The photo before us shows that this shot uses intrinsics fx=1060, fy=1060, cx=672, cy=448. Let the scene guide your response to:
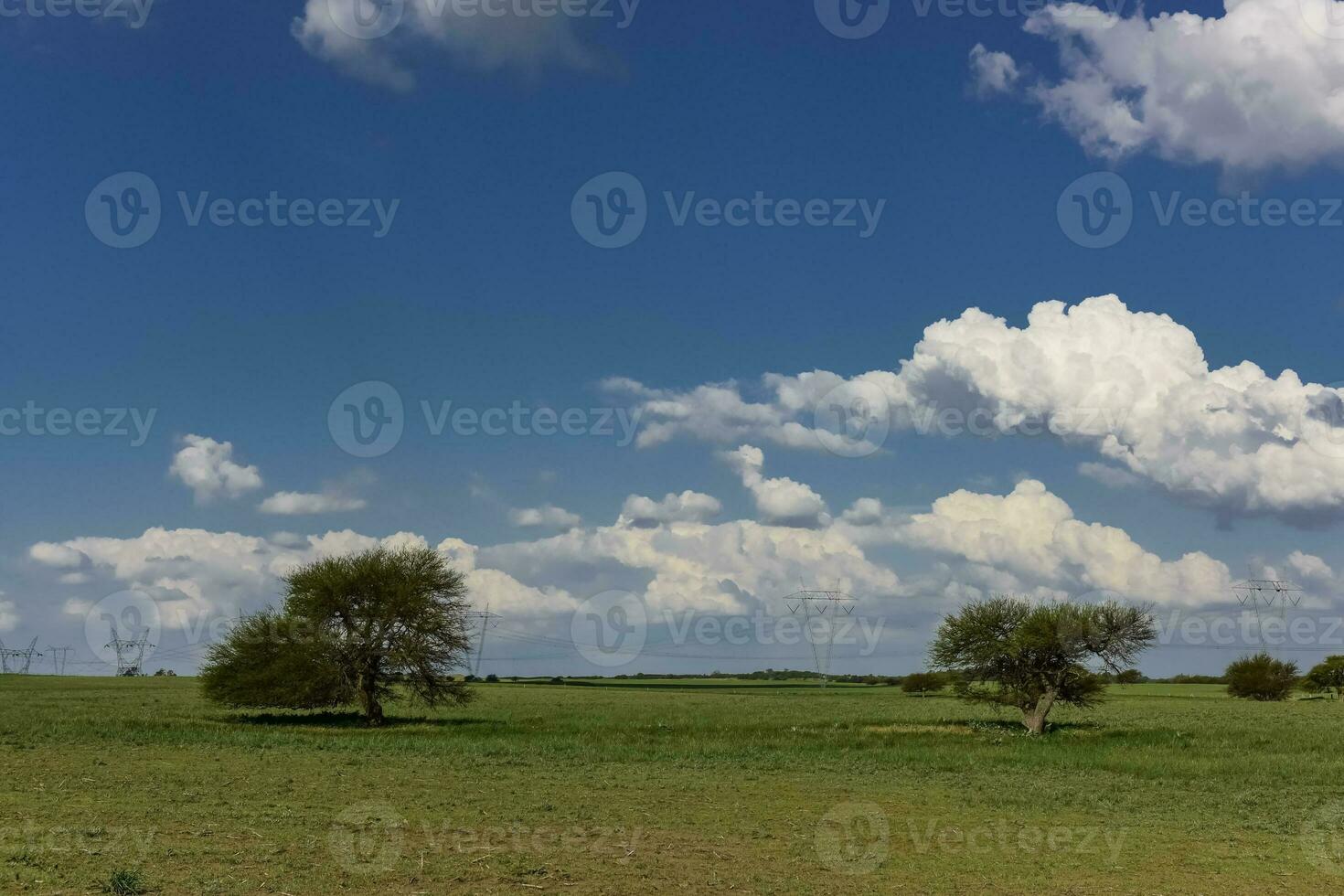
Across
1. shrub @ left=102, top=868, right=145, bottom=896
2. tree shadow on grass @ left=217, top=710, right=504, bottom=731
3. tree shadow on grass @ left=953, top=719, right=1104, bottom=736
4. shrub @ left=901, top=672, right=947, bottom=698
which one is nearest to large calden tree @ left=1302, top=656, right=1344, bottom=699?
shrub @ left=901, top=672, right=947, bottom=698

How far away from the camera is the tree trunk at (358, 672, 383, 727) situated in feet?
191

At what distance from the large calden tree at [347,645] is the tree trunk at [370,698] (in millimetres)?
53

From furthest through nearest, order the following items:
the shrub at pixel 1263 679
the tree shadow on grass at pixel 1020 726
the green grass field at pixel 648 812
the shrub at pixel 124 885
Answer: the shrub at pixel 1263 679
the tree shadow on grass at pixel 1020 726
the green grass field at pixel 648 812
the shrub at pixel 124 885

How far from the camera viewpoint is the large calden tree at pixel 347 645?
57.6 meters

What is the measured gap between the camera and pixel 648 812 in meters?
27.4

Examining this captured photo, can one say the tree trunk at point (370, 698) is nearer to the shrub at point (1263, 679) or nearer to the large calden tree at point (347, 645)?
the large calden tree at point (347, 645)

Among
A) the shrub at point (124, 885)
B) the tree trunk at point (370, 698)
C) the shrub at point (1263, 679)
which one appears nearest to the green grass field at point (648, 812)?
the shrub at point (124, 885)

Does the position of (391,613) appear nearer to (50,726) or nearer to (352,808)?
(50,726)

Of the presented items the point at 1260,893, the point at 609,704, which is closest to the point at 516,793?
the point at 1260,893

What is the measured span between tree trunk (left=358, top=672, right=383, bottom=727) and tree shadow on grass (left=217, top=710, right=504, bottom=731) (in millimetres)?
452

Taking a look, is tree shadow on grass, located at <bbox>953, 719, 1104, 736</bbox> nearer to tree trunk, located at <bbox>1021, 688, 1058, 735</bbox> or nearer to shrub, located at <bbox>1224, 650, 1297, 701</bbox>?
tree trunk, located at <bbox>1021, 688, 1058, 735</bbox>

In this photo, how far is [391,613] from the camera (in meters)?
59.2

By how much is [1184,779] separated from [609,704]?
2372 inches

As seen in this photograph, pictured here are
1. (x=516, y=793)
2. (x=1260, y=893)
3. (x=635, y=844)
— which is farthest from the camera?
(x=516, y=793)
